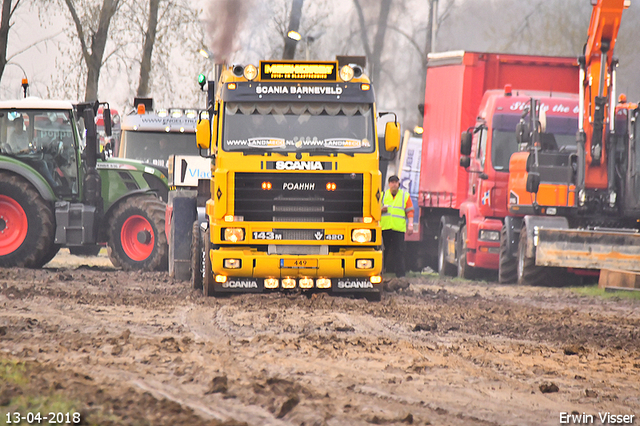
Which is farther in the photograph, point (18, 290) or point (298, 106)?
point (18, 290)

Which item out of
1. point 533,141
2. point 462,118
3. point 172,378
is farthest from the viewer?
point 462,118

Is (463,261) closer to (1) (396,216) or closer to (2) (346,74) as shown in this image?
(1) (396,216)

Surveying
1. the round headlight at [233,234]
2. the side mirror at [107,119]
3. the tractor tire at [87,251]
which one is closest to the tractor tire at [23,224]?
the side mirror at [107,119]

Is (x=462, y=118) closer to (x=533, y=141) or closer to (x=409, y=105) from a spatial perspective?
(x=533, y=141)

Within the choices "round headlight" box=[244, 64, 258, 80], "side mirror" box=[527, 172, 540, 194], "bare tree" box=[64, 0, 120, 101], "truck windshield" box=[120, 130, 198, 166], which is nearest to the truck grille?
"round headlight" box=[244, 64, 258, 80]

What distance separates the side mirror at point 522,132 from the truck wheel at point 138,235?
631 cm

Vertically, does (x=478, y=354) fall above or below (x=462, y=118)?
below

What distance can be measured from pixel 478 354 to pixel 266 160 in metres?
4.04

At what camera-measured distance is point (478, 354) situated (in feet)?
28.4

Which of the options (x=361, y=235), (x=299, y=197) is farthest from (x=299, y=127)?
(x=361, y=235)

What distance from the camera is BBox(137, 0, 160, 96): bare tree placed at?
27031mm

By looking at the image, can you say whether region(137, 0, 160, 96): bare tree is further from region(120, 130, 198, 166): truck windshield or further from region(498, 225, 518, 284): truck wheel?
region(498, 225, 518, 284): truck wheel

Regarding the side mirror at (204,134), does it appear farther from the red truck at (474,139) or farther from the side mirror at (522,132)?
the red truck at (474,139)

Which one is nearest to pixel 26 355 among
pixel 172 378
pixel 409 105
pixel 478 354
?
pixel 172 378
